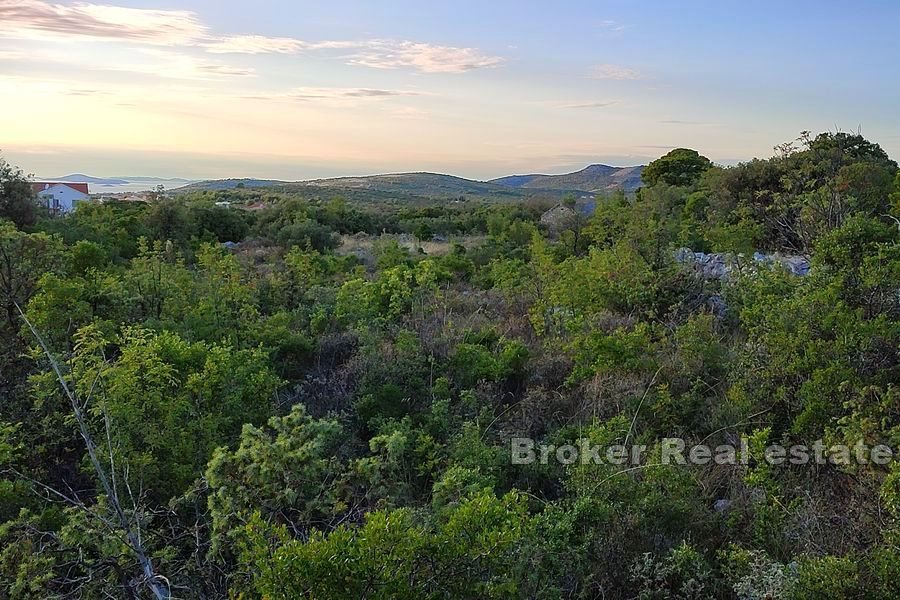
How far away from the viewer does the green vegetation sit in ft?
Result: 9.32

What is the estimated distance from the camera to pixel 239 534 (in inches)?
115

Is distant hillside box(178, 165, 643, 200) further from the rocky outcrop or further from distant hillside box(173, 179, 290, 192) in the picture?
the rocky outcrop

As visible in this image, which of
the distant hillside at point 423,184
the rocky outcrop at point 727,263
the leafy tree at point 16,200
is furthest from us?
the distant hillside at point 423,184

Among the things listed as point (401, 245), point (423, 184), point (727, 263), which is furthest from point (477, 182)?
point (727, 263)

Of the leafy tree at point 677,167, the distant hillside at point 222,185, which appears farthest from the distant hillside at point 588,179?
the leafy tree at point 677,167

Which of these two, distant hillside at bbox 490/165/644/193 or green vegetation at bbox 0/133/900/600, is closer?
green vegetation at bbox 0/133/900/600

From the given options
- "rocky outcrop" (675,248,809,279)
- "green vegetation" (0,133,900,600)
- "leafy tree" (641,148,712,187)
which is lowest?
"green vegetation" (0,133,900,600)

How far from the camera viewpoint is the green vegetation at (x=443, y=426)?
284cm

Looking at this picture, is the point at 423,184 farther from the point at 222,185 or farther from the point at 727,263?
the point at 727,263

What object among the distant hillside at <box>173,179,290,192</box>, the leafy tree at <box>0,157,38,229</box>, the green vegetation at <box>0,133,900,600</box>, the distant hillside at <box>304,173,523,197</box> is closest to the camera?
the green vegetation at <box>0,133,900,600</box>

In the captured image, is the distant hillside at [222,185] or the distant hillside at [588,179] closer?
the distant hillside at [222,185]

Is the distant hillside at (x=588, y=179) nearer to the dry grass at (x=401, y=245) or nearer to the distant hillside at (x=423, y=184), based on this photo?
the distant hillside at (x=423, y=184)

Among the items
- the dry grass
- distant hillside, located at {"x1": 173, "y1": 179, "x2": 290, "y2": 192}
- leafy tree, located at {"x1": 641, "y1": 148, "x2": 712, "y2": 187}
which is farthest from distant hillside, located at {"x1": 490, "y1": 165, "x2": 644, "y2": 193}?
the dry grass

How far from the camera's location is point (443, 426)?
4945 millimetres
